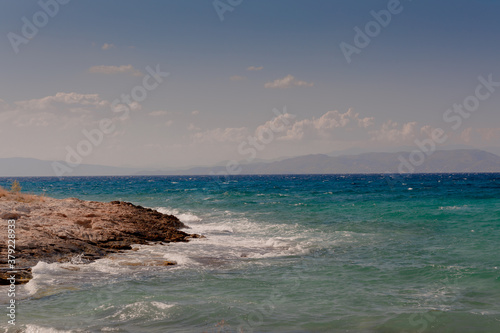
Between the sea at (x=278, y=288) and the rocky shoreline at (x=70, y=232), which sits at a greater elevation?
the rocky shoreline at (x=70, y=232)

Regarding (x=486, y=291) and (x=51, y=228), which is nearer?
(x=486, y=291)

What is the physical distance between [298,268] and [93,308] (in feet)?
26.3

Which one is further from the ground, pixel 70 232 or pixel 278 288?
pixel 70 232

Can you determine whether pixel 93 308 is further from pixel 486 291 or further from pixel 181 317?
pixel 486 291

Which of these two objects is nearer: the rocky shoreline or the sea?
the sea

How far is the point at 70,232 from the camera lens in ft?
66.2

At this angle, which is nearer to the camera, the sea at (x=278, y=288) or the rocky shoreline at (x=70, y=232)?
the sea at (x=278, y=288)

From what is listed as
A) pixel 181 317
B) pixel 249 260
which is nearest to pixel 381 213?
pixel 249 260

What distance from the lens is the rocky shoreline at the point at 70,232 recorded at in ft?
52.7

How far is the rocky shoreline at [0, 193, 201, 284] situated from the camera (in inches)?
633

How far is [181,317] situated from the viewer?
34.4 ft

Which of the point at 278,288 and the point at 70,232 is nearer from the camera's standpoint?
the point at 278,288

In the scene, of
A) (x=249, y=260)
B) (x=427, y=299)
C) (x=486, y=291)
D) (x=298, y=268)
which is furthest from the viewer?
(x=249, y=260)

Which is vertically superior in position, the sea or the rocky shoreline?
the rocky shoreline
